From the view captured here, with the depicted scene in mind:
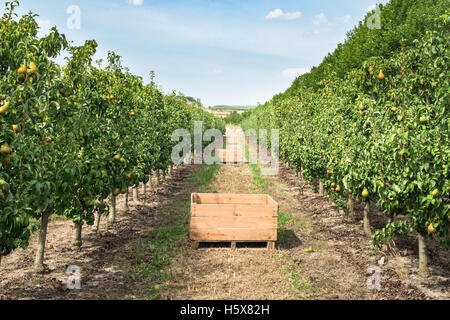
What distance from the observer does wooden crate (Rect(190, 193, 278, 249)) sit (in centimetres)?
823

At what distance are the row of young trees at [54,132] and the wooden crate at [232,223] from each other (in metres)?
1.94

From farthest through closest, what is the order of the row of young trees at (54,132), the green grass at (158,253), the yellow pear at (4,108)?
the green grass at (158,253)
the row of young trees at (54,132)
the yellow pear at (4,108)

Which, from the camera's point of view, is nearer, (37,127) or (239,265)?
(37,127)

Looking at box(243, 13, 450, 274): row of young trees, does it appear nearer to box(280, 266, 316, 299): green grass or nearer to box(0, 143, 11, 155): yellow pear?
box(280, 266, 316, 299): green grass

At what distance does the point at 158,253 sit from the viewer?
26.6 ft

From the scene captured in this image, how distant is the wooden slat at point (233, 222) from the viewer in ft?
27.0

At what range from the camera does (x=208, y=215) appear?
8.23 meters

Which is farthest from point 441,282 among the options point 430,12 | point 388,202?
point 430,12

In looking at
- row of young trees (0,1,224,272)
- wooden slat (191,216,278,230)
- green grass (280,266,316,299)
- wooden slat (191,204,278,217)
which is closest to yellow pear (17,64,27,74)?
row of young trees (0,1,224,272)

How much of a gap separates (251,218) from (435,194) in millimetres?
3781

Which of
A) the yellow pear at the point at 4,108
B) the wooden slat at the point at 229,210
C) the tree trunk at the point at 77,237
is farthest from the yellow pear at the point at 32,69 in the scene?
the wooden slat at the point at 229,210

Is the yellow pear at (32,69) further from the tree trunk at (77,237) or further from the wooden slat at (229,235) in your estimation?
the wooden slat at (229,235)
